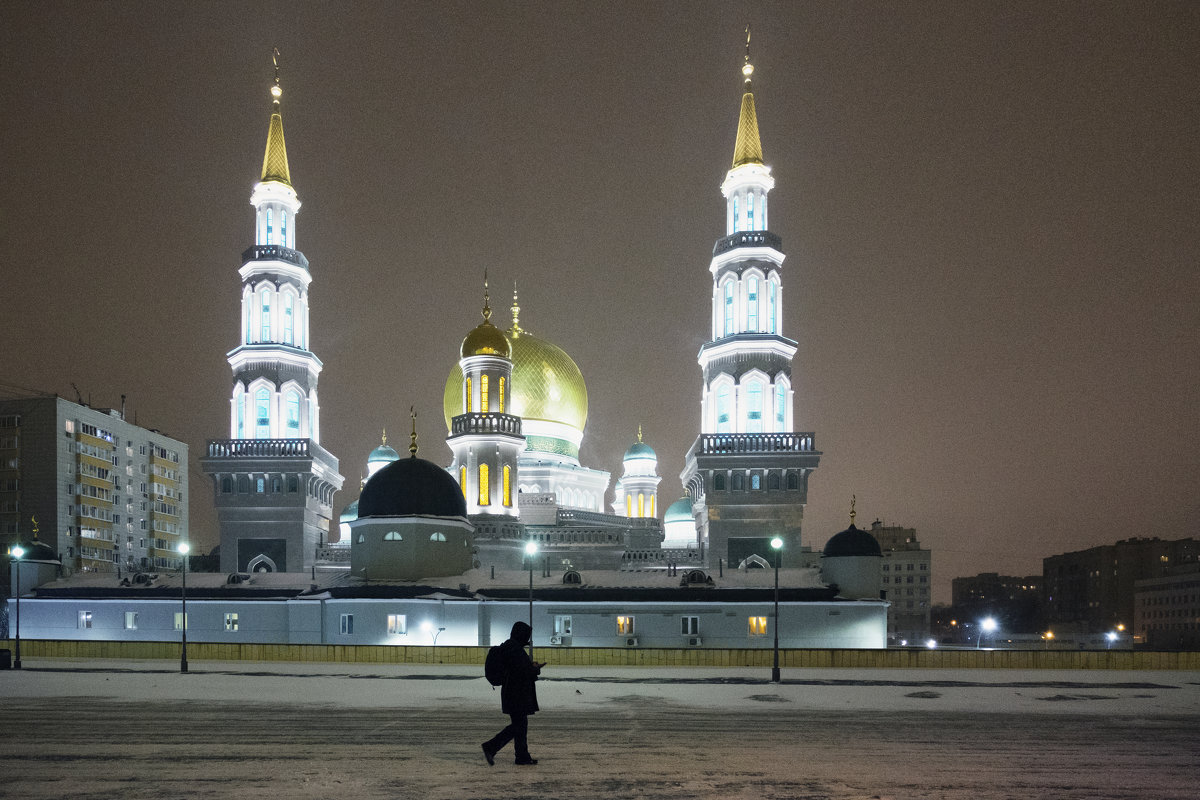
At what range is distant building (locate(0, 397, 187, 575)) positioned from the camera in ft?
371

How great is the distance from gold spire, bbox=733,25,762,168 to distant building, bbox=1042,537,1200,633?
347 ft

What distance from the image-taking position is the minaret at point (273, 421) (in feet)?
273

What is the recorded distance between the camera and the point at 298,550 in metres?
82.8

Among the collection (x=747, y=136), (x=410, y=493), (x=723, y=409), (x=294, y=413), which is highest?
(x=747, y=136)

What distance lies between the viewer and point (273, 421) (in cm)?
8562

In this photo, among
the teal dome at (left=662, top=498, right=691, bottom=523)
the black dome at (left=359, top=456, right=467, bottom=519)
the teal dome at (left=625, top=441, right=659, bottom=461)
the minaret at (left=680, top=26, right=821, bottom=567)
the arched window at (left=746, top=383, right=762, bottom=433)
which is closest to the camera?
the black dome at (left=359, top=456, right=467, bottom=519)

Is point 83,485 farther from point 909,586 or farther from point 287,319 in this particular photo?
point 909,586

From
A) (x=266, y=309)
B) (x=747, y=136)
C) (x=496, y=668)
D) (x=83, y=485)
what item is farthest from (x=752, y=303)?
(x=83, y=485)

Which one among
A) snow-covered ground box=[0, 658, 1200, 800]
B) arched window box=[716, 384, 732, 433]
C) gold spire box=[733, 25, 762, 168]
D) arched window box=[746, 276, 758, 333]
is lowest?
snow-covered ground box=[0, 658, 1200, 800]

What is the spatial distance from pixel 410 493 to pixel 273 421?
24347 millimetres

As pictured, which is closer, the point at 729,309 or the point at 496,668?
the point at 496,668

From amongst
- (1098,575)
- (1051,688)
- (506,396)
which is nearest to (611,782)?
(1051,688)

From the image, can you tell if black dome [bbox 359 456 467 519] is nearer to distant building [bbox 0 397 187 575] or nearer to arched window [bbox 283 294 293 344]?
arched window [bbox 283 294 293 344]

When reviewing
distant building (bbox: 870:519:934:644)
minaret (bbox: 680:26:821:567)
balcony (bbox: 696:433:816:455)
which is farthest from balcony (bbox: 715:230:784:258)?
distant building (bbox: 870:519:934:644)
